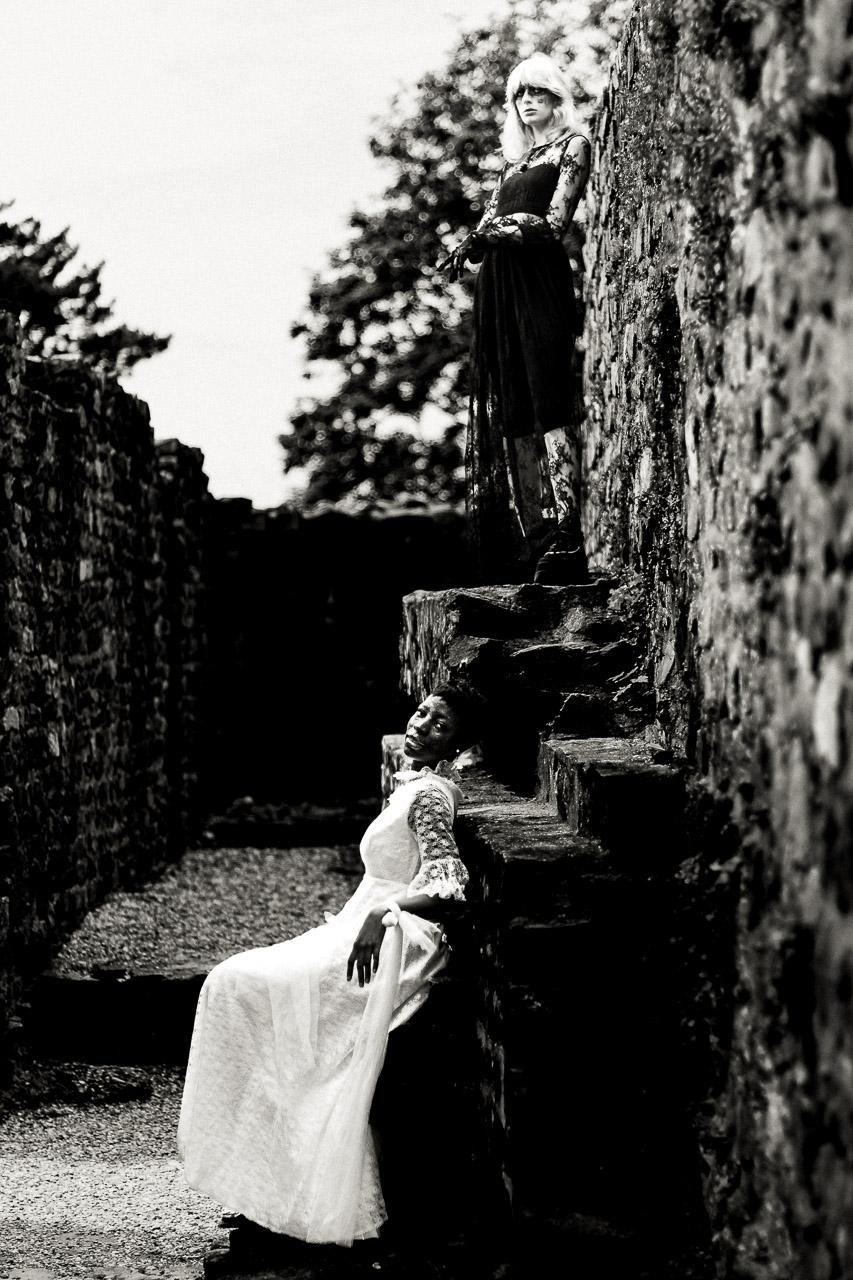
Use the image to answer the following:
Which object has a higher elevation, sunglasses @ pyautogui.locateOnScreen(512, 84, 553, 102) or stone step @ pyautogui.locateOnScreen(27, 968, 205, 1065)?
sunglasses @ pyautogui.locateOnScreen(512, 84, 553, 102)

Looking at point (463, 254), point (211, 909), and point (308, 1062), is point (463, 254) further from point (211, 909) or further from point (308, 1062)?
point (211, 909)

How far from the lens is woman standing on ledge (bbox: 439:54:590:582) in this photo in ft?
19.3

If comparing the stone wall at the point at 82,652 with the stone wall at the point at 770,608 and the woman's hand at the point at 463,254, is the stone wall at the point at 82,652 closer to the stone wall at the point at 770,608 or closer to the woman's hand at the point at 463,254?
the woman's hand at the point at 463,254

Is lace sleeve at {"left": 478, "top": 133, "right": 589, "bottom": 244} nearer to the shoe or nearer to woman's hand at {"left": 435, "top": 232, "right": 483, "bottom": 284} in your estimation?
woman's hand at {"left": 435, "top": 232, "right": 483, "bottom": 284}

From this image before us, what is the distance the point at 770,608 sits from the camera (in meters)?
2.56

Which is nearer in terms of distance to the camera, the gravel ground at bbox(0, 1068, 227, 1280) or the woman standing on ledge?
the gravel ground at bbox(0, 1068, 227, 1280)

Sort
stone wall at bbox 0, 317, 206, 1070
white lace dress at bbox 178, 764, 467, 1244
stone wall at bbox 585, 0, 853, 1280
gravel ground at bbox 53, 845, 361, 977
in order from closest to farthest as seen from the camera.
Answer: stone wall at bbox 585, 0, 853, 1280 < white lace dress at bbox 178, 764, 467, 1244 < stone wall at bbox 0, 317, 206, 1070 < gravel ground at bbox 53, 845, 361, 977

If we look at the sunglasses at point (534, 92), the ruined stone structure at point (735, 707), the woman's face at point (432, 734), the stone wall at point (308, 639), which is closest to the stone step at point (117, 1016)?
the ruined stone structure at point (735, 707)

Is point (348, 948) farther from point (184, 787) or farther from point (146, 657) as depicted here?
point (184, 787)

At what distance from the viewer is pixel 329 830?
11.5 m

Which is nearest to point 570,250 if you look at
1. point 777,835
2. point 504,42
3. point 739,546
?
point 739,546

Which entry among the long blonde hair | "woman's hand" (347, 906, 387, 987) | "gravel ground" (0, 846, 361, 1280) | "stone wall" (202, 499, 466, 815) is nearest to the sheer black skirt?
the long blonde hair

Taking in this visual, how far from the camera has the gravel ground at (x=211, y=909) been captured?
293 inches

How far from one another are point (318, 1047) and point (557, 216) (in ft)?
10.8
